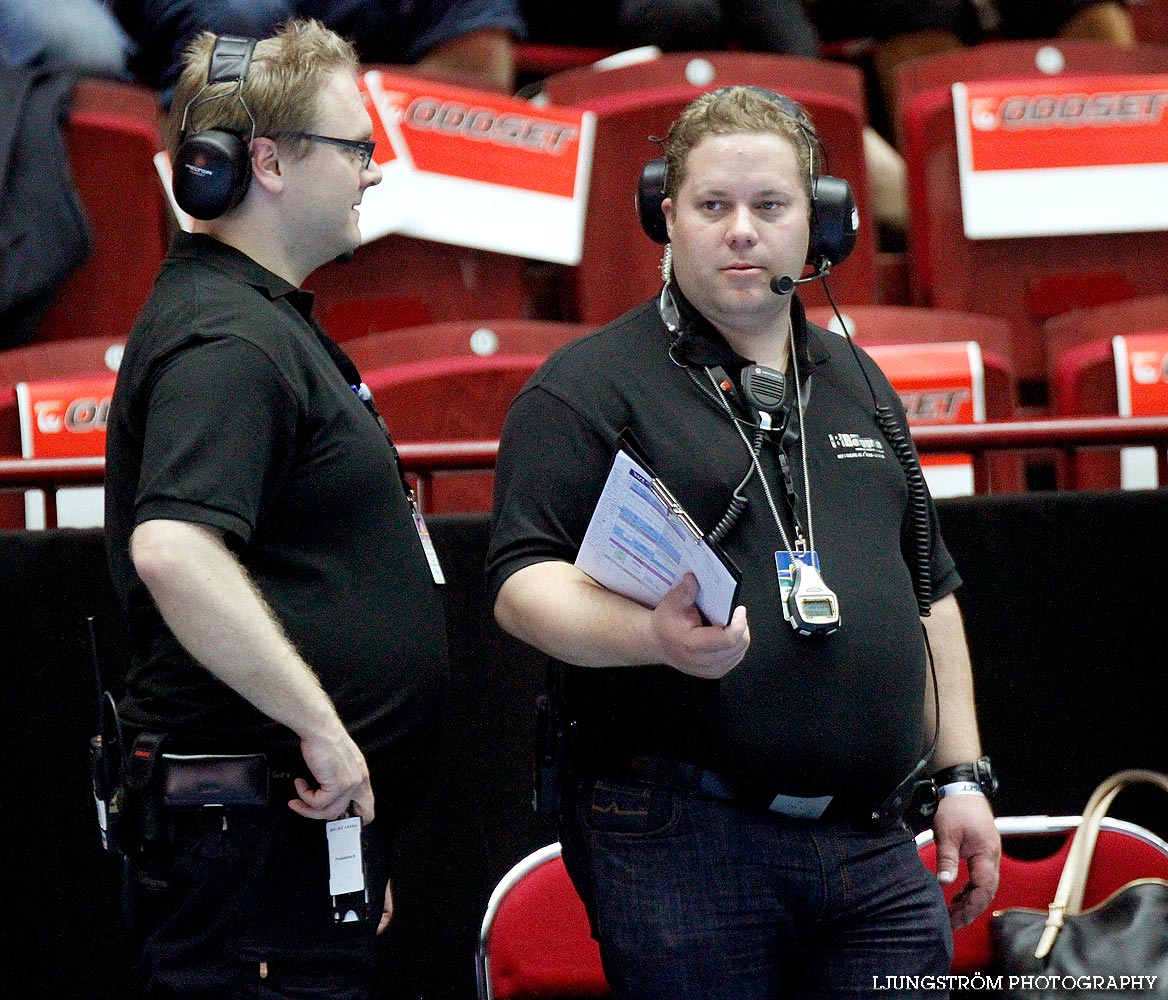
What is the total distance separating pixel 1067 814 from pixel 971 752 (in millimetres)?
826

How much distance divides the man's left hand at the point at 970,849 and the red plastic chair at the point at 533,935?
54 centimetres

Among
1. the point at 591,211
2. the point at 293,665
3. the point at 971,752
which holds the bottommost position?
the point at 971,752

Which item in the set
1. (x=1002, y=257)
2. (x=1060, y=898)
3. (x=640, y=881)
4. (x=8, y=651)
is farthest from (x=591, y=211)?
(x=640, y=881)

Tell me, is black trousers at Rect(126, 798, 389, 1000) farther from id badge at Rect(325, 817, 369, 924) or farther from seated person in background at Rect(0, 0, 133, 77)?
seated person in background at Rect(0, 0, 133, 77)

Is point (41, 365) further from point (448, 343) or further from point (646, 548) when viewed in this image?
point (646, 548)

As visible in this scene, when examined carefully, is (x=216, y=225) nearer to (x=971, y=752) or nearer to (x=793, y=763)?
(x=793, y=763)

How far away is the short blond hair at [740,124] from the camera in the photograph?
169 cm

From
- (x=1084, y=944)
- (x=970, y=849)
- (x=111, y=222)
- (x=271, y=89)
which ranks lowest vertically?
(x=1084, y=944)

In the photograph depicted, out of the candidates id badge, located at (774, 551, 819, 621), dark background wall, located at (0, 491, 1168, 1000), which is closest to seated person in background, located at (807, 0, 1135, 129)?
dark background wall, located at (0, 491, 1168, 1000)

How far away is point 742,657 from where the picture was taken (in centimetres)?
142

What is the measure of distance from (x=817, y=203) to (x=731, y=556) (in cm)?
49

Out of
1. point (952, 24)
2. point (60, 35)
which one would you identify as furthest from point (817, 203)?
point (952, 24)

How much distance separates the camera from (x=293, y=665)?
4.61ft

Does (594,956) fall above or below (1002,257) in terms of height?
below
